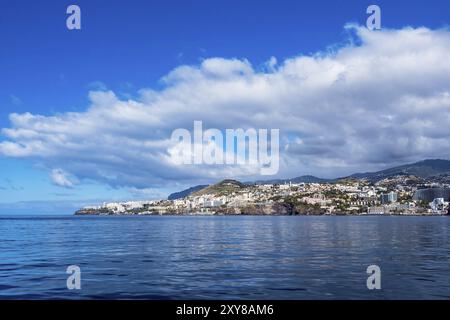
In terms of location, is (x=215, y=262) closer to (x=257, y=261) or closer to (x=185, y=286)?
(x=257, y=261)

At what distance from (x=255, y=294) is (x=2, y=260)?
3817 centimetres

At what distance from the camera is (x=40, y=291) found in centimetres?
3338

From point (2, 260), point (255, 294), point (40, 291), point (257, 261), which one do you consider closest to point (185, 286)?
point (255, 294)

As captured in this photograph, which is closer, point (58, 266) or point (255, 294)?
point (255, 294)

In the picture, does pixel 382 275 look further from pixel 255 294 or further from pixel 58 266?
pixel 58 266
